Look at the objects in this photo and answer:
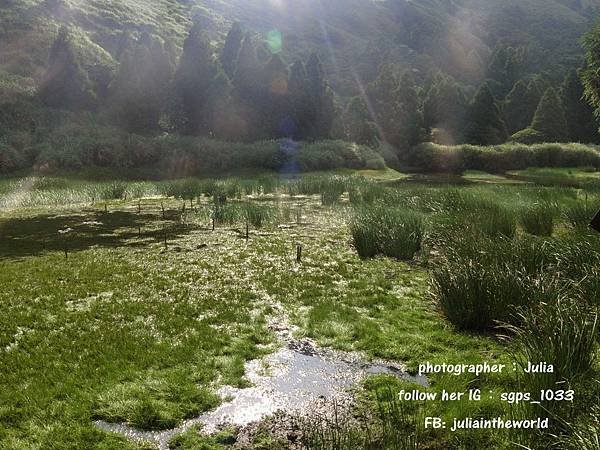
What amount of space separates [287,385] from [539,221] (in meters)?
10.8

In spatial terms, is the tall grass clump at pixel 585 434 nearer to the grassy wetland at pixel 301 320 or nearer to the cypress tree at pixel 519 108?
the grassy wetland at pixel 301 320

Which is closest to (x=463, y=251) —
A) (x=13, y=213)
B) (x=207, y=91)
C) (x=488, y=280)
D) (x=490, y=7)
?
(x=488, y=280)

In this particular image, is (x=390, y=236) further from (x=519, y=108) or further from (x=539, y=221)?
(x=519, y=108)

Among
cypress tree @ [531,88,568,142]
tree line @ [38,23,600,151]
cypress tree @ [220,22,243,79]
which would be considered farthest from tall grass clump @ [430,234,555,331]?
cypress tree @ [220,22,243,79]

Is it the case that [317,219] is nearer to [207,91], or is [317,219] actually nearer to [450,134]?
[207,91]

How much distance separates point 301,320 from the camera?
26.4ft

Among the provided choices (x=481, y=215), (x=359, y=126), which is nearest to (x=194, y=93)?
(x=359, y=126)

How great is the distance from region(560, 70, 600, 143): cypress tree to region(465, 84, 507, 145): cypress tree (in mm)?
11836

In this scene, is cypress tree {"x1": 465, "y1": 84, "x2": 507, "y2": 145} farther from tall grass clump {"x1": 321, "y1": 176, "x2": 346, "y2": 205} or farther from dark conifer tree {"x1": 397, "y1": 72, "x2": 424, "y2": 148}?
tall grass clump {"x1": 321, "y1": 176, "x2": 346, "y2": 205}

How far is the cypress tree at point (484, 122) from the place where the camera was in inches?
2566

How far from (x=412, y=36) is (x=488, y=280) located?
15830 cm

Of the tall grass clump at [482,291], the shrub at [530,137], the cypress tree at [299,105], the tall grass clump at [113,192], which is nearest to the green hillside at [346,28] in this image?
the shrub at [530,137]

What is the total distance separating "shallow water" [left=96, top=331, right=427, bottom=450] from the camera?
197 inches

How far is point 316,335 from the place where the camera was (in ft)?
24.3
